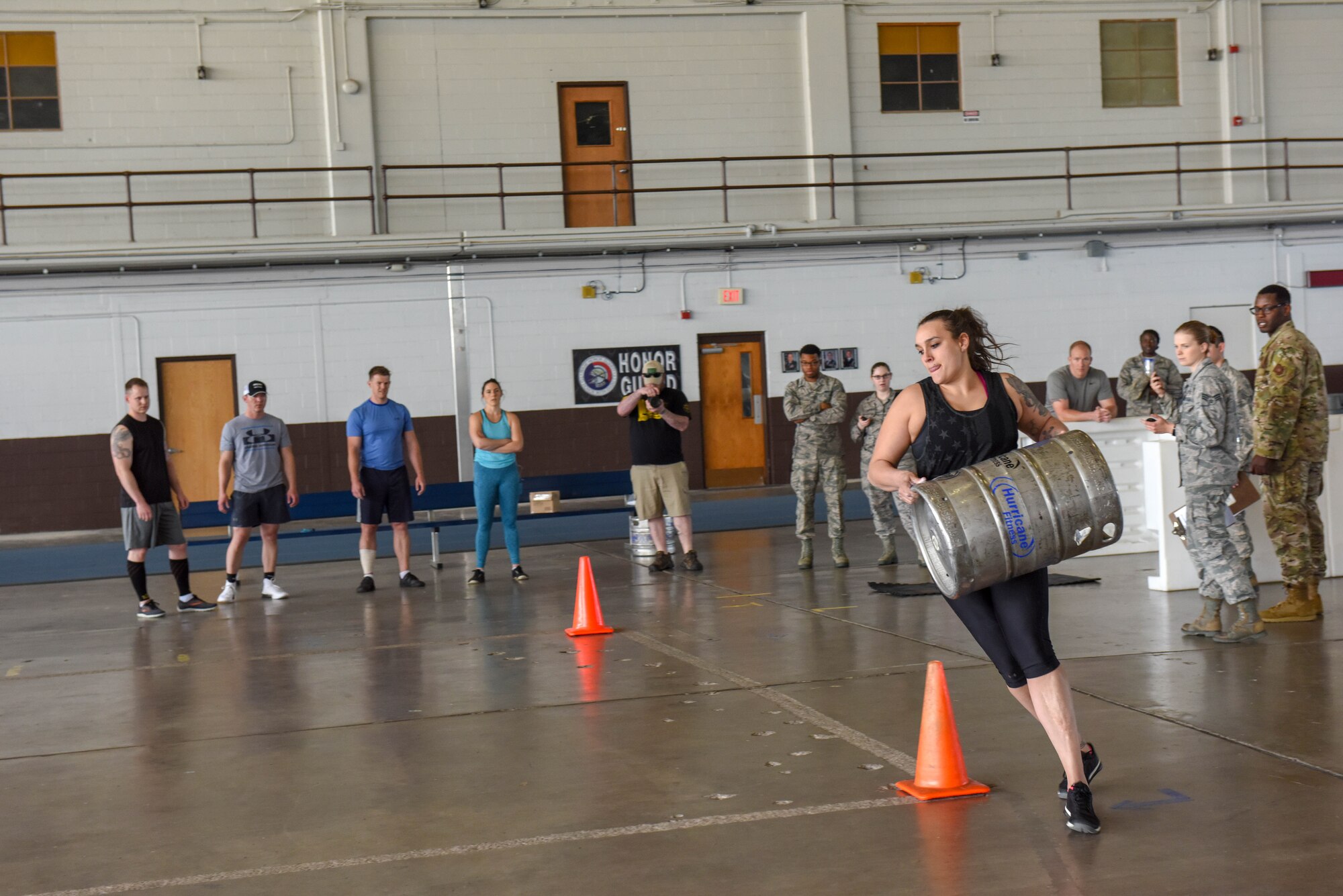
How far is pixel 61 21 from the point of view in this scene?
57.7 feet

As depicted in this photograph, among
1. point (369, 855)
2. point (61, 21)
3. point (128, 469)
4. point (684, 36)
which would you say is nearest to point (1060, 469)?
point (369, 855)

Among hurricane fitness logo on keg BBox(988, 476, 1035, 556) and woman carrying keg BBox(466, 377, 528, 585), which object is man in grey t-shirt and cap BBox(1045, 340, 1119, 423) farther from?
hurricane fitness logo on keg BBox(988, 476, 1035, 556)

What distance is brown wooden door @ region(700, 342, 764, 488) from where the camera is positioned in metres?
18.8

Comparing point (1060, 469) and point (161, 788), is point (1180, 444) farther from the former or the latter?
point (161, 788)

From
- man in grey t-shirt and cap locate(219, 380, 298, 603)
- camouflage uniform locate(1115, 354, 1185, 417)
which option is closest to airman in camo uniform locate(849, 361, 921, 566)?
camouflage uniform locate(1115, 354, 1185, 417)

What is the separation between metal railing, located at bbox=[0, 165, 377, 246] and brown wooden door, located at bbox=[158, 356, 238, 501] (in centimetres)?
193

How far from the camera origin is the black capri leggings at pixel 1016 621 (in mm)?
4105

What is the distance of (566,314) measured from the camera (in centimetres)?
1838

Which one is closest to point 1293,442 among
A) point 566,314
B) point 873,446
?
point 873,446

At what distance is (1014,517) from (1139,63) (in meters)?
18.6

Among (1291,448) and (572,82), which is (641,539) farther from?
(572,82)

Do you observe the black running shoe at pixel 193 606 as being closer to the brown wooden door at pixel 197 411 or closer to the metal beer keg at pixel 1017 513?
the metal beer keg at pixel 1017 513

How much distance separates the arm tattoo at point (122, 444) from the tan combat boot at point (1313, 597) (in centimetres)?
803

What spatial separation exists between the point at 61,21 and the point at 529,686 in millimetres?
15162
